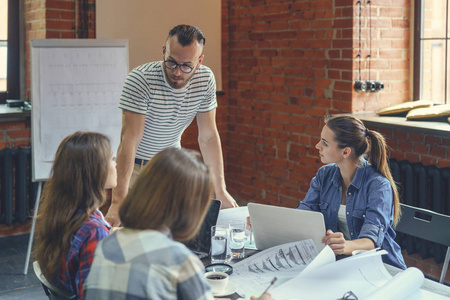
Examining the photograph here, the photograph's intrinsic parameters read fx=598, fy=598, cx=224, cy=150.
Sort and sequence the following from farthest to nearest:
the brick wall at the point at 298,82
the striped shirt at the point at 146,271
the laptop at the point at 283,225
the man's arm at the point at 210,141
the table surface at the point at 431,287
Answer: the brick wall at the point at 298,82
the man's arm at the point at 210,141
the laptop at the point at 283,225
the table surface at the point at 431,287
the striped shirt at the point at 146,271

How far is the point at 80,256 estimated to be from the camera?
156 cm

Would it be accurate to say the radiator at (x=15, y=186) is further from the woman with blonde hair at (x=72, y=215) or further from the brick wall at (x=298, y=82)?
the woman with blonde hair at (x=72, y=215)

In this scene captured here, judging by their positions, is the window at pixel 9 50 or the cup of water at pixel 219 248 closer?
the cup of water at pixel 219 248

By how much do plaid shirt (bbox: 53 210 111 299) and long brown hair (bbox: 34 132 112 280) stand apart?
2 centimetres

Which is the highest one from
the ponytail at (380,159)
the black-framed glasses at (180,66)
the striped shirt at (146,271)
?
the black-framed glasses at (180,66)

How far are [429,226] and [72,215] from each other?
4.43 feet

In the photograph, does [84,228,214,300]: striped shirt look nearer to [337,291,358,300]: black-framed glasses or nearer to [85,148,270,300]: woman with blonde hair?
[85,148,270,300]: woman with blonde hair

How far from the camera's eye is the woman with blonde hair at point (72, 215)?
1.56m

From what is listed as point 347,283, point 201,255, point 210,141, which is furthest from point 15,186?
point 347,283

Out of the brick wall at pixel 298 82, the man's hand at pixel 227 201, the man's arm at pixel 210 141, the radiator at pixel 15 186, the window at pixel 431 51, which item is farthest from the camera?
the radiator at pixel 15 186

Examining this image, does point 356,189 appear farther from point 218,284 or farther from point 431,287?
point 218,284

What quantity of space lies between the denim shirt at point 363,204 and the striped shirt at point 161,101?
26.6 inches

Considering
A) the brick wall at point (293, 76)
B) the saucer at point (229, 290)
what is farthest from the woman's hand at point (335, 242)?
the brick wall at point (293, 76)

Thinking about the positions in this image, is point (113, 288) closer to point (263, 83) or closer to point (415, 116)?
point (415, 116)
